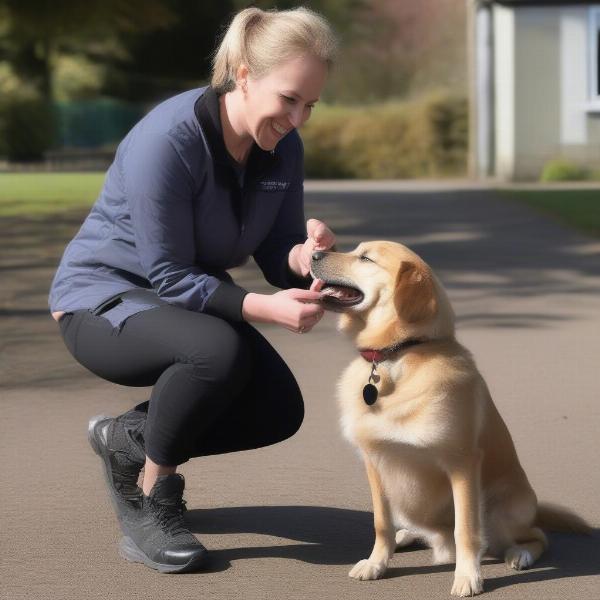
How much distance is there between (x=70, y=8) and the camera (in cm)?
1948

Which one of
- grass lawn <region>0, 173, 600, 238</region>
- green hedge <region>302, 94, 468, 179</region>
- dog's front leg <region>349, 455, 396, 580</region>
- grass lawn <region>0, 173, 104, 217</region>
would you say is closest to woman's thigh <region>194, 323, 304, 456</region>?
dog's front leg <region>349, 455, 396, 580</region>

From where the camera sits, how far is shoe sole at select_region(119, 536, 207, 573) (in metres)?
4.45

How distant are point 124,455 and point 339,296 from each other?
987 mm

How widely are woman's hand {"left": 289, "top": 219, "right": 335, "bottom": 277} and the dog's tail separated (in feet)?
3.72

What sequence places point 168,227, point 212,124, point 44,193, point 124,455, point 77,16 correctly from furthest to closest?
point 44,193 < point 77,16 < point 124,455 < point 212,124 < point 168,227

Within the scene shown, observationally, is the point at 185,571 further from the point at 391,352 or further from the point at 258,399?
the point at 391,352

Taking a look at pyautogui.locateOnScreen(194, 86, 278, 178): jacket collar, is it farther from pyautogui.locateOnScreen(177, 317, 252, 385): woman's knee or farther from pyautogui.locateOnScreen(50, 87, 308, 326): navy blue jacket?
pyautogui.locateOnScreen(177, 317, 252, 385): woman's knee

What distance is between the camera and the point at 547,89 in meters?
26.9

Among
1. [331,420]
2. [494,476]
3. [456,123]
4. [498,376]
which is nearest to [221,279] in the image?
[494,476]

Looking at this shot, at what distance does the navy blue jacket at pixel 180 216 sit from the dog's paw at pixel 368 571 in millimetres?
871

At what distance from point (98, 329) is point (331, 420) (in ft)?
7.28

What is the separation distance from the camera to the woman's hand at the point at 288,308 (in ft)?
13.9

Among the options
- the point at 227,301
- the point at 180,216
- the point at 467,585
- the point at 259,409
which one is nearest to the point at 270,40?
the point at 180,216

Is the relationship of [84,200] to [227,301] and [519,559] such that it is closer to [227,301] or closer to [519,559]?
[227,301]
